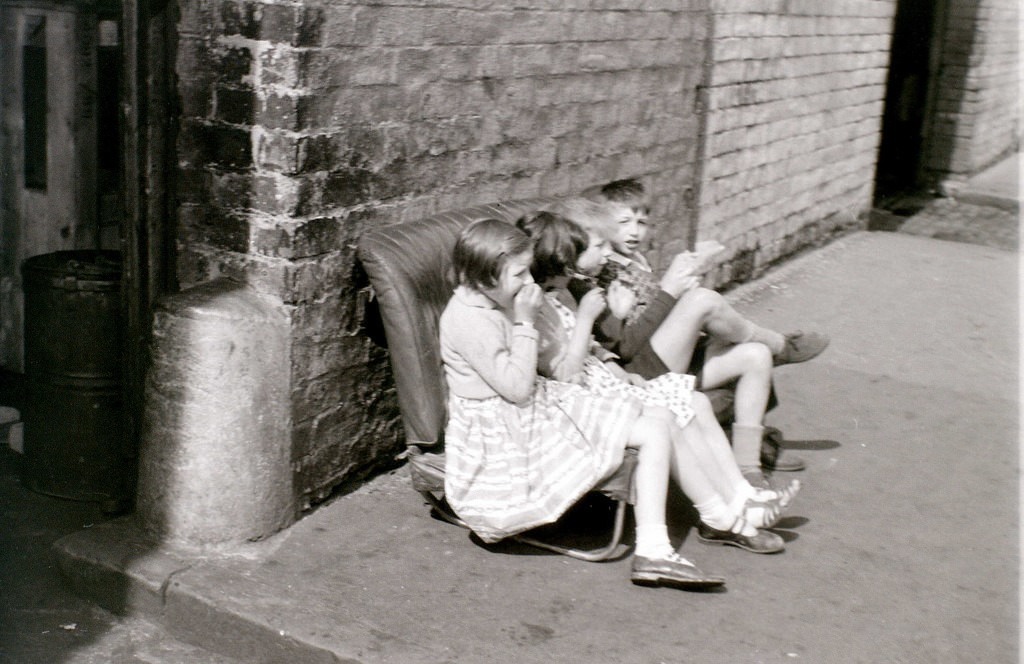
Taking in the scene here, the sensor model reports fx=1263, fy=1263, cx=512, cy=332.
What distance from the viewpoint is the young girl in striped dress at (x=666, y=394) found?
4.02 meters

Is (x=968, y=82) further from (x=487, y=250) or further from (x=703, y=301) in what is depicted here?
(x=487, y=250)

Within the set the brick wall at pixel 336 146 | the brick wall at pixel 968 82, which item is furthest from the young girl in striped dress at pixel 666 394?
the brick wall at pixel 968 82

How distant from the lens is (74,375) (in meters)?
4.26

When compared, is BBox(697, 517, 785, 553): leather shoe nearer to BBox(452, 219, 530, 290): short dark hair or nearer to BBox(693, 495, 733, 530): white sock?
BBox(693, 495, 733, 530): white sock

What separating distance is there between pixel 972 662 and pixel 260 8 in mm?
2749

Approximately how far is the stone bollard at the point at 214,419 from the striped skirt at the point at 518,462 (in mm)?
562

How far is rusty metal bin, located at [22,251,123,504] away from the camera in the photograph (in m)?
4.21

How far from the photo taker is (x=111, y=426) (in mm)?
4344

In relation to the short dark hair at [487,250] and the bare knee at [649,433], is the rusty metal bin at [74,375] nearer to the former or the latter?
the short dark hair at [487,250]

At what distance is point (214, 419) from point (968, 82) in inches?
420

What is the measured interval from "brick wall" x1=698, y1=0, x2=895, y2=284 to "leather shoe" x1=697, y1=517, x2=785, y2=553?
3.21 m

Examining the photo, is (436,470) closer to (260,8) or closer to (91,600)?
(91,600)

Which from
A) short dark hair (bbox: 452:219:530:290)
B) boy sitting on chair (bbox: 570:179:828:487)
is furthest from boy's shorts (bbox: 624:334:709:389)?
short dark hair (bbox: 452:219:530:290)

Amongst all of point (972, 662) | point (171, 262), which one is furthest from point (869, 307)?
point (171, 262)
